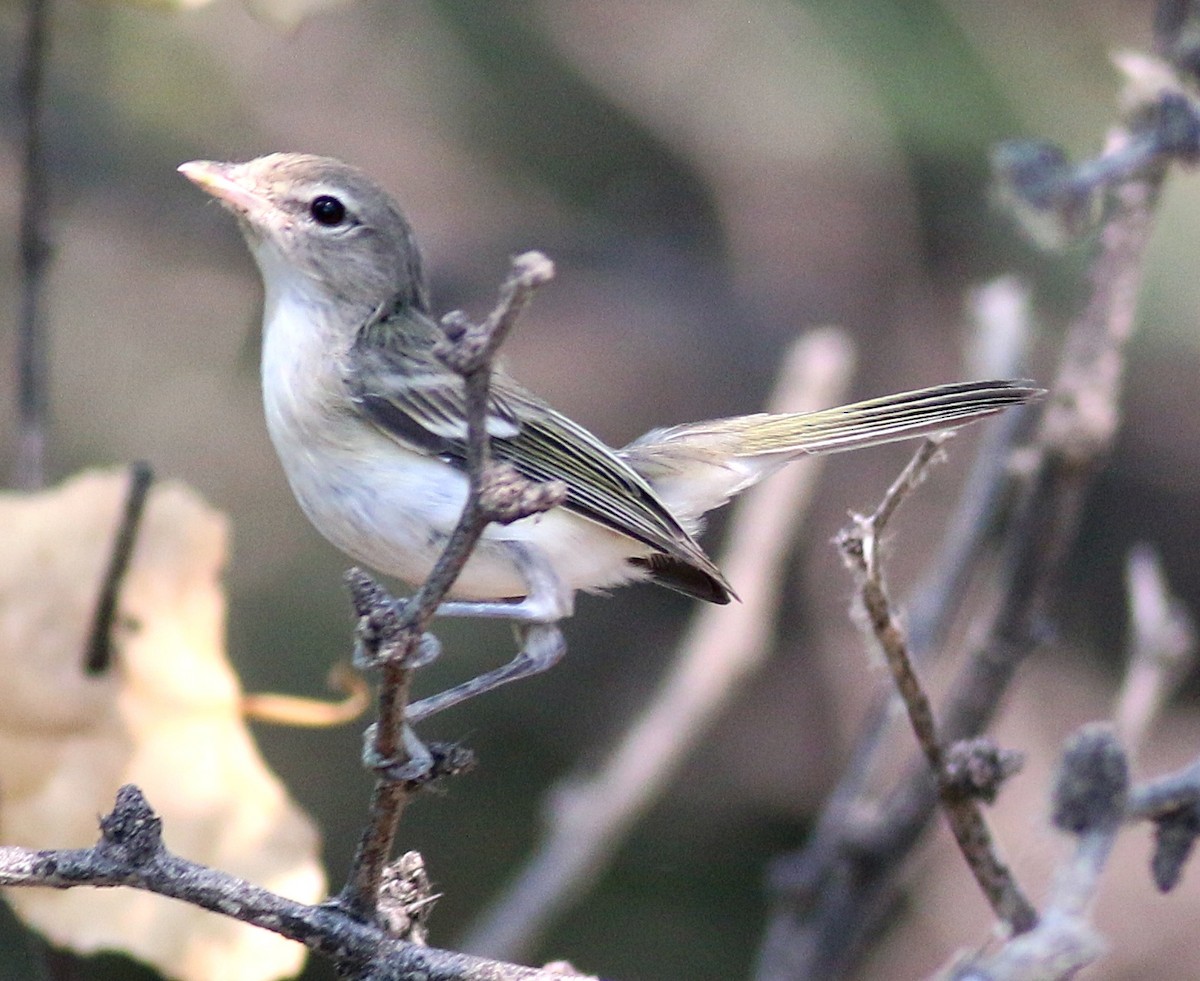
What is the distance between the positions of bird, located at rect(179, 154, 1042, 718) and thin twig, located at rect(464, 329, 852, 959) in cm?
85

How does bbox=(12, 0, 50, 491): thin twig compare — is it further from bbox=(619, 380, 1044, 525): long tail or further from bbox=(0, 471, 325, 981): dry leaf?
bbox=(619, 380, 1044, 525): long tail

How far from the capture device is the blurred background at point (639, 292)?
4.40 m

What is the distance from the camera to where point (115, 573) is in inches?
88.7

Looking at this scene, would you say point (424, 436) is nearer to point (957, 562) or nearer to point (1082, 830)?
point (1082, 830)

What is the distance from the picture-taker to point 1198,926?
4031mm

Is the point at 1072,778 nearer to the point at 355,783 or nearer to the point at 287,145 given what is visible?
the point at 355,783

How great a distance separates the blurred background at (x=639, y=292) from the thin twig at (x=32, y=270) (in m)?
1.70

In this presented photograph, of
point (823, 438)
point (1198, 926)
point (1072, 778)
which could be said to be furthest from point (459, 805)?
point (1072, 778)

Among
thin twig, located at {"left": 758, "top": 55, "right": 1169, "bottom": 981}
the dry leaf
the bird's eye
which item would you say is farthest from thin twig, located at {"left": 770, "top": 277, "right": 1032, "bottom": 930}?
the bird's eye

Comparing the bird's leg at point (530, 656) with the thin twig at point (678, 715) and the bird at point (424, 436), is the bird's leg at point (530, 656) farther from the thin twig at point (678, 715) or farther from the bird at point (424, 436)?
the thin twig at point (678, 715)

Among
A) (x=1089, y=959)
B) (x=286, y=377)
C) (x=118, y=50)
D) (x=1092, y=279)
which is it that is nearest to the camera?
(x=1089, y=959)

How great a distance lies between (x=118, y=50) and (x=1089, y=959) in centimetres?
405

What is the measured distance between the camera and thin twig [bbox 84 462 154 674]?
2160 mm

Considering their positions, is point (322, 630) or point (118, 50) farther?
point (118, 50)
